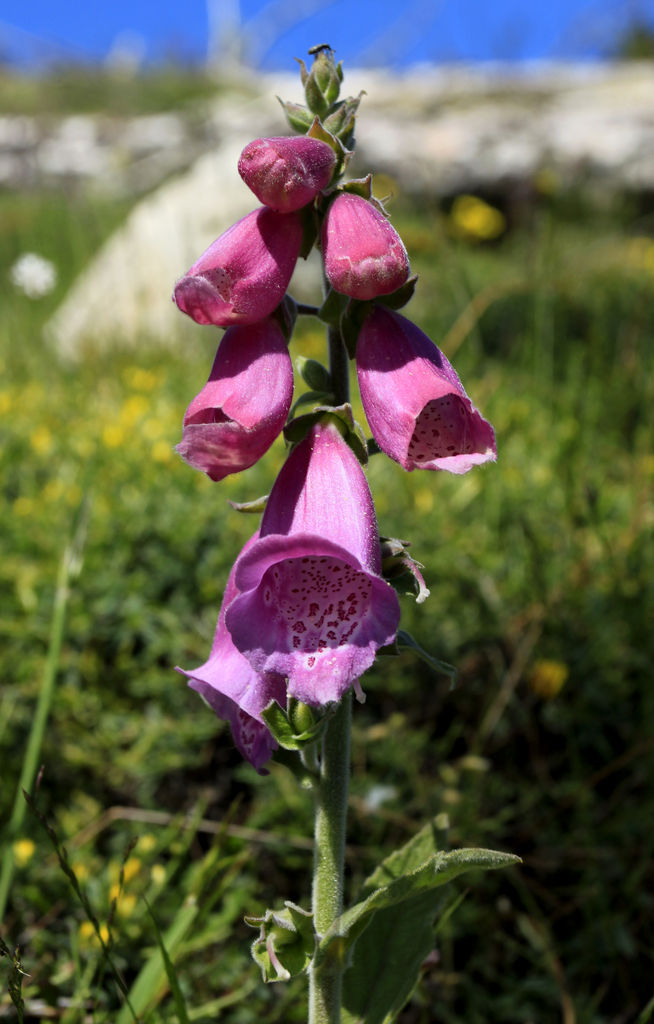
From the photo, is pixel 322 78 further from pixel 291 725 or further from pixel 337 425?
pixel 291 725

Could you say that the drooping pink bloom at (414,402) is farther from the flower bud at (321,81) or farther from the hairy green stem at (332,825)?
the flower bud at (321,81)

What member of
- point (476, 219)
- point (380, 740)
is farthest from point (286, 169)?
point (476, 219)

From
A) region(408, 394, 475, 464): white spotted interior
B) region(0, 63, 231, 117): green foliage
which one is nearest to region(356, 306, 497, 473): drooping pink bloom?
region(408, 394, 475, 464): white spotted interior

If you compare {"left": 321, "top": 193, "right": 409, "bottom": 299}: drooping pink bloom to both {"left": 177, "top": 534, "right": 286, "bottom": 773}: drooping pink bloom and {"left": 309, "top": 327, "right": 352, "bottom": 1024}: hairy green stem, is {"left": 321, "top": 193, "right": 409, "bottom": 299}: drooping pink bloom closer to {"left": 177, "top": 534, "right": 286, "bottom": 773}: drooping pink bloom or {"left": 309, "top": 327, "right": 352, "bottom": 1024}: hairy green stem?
{"left": 309, "top": 327, "right": 352, "bottom": 1024}: hairy green stem

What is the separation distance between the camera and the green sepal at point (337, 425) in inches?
33.4

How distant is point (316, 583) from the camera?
840mm

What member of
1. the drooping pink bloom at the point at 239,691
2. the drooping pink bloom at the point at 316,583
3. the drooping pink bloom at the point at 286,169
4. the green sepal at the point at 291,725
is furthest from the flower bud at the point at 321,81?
the green sepal at the point at 291,725

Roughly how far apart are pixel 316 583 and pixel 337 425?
6.3 inches

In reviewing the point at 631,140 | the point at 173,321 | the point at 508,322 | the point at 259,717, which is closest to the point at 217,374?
the point at 259,717

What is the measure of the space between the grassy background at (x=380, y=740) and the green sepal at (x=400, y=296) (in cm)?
64

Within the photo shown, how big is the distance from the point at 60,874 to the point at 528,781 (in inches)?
34.7

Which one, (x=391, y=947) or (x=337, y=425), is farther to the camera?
(x=391, y=947)

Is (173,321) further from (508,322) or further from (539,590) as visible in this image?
(539,590)

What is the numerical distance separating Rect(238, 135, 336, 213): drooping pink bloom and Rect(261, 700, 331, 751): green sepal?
48 cm
